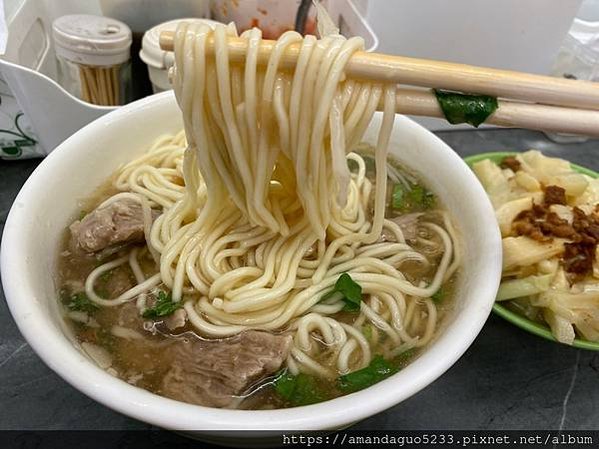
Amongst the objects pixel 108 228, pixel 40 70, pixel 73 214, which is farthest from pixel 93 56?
pixel 108 228

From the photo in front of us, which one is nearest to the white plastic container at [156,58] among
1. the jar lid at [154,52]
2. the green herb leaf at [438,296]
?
the jar lid at [154,52]

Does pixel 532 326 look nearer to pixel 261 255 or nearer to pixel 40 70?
pixel 261 255

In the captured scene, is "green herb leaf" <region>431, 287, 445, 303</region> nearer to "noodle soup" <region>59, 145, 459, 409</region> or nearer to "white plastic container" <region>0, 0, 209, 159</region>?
"noodle soup" <region>59, 145, 459, 409</region>

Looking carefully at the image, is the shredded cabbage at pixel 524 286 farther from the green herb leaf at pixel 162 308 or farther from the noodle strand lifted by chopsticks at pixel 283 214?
the green herb leaf at pixel 162 308

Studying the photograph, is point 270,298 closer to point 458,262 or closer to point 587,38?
point 458,262

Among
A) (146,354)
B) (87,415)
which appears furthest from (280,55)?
(87,415)
